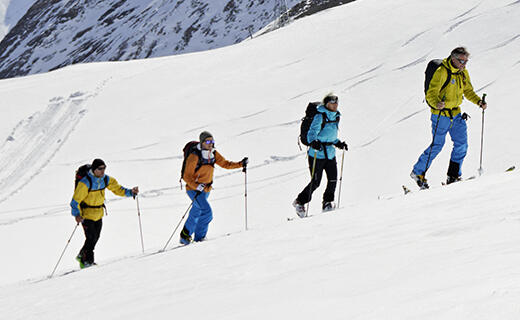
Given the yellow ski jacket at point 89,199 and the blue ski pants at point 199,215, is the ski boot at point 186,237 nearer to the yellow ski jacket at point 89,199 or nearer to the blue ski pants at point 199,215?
the blue ski pants at point 199,215

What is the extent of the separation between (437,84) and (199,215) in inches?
149

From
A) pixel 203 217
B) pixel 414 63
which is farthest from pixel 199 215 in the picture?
pixel 414 63

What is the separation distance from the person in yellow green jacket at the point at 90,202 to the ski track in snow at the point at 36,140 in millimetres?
5777

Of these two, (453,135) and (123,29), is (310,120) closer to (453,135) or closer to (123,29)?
(453,135)

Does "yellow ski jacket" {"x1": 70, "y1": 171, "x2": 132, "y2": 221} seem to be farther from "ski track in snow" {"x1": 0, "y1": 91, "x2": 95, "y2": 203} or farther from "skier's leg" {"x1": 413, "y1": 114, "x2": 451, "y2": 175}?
"ski track in snow" {"x1": 0, "y1": 91, "x2": 95, "y2": 203}

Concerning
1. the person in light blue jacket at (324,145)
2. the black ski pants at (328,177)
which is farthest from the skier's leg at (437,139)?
the black ski pants at (328,177)

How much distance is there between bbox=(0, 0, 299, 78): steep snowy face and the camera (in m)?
73.0

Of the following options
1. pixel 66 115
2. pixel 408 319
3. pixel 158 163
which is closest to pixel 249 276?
pixel 408 319

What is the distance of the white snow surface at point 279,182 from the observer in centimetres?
336

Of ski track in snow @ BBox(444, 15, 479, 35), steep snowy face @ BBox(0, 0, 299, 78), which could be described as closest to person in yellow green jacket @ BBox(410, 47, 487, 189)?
ski track in snow @ BBox(444, 15, 479, 35)

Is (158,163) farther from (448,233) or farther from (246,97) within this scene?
(448,233)

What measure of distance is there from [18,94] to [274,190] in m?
12.6

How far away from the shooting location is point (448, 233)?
4059mm

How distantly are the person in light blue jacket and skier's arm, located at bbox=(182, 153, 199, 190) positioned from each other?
1.54 metres
